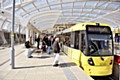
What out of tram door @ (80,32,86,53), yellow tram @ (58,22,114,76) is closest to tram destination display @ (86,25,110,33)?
yellow tram @ (58,22,114,76)

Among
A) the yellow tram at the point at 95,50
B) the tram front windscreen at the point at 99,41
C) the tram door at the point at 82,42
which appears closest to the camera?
the yellow tram at the point at 95,50

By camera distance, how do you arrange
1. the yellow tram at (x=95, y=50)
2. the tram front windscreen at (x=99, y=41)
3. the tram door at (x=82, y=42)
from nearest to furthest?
the yellow tram at (x=95, y=50) < the tram front windscreen at (x=99, y=41) < the tram door at (x=82, y=42)

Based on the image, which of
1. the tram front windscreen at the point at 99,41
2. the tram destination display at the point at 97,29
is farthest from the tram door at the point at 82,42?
the tram destination display at the point at 97,29

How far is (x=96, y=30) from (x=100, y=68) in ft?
7.18

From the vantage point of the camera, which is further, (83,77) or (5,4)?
(5,4)

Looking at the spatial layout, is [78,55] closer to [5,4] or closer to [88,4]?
[5,4]

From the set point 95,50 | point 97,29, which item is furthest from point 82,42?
point 97,29

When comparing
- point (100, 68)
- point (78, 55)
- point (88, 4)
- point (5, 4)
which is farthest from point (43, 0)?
point (100, 68)

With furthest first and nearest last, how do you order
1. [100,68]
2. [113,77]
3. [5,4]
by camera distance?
1. [5,4]
2. [113,77]
3. [100,68]

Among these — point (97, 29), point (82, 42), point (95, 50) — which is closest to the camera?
point (95, 50)

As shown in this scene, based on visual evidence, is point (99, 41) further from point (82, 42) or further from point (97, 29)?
point (82, 42)

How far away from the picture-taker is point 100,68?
29.1 ft

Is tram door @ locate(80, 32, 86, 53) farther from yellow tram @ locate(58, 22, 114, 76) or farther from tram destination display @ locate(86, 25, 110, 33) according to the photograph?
tram destination display @ locate(86, 25, 110, 33)

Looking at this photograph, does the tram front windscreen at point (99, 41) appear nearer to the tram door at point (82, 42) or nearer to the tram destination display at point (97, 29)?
the tram destination display at point (97, 29)
